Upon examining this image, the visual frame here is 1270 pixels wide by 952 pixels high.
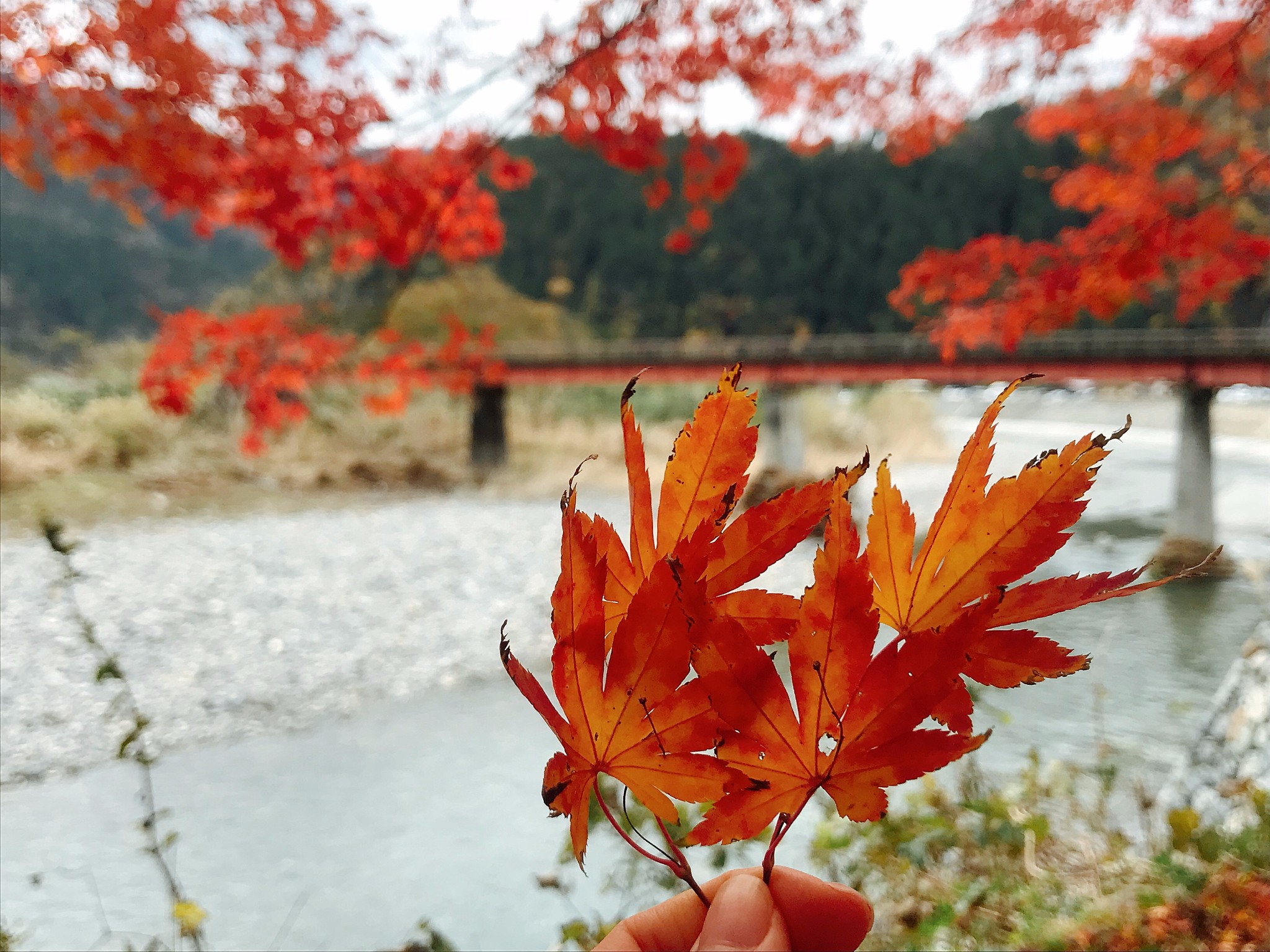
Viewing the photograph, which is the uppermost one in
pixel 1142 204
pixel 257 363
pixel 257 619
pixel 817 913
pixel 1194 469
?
pixel 1142 204

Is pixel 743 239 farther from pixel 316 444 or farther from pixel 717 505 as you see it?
pixel 717 505

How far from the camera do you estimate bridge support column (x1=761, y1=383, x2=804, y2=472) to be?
242 centimetres

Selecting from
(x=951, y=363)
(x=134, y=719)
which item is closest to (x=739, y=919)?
(x=134, y=719)

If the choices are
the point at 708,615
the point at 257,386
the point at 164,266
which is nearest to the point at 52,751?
the point at 708,615

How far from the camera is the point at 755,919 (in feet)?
0.46

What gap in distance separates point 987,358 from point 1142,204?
57 cm

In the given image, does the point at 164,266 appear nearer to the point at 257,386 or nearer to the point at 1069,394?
the point at 257,386

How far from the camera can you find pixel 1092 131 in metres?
1.21

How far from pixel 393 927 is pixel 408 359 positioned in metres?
1.66

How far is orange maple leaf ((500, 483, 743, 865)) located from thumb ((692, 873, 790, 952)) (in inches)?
1.3

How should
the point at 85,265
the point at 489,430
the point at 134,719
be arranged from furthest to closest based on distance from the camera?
the point at 489,430
the point at 85,265
the point at 134,719

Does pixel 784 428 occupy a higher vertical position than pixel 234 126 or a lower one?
lower

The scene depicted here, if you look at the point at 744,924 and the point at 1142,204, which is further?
the point at 1142,204

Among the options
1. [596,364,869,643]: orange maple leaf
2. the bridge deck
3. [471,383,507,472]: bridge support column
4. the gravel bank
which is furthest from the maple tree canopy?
[471,383,507,472]: bridge support column
